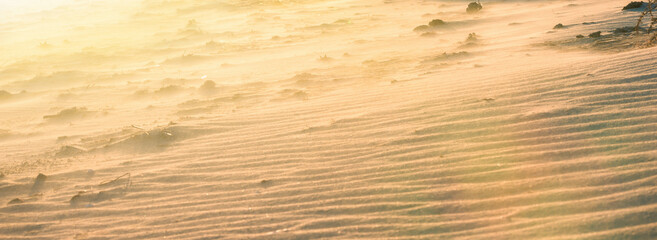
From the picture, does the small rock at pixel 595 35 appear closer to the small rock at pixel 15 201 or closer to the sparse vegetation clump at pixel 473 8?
the sparse vegetation clump at pixel 473 8

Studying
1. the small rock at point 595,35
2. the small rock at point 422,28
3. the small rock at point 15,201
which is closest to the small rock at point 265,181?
the small rock at point 15,201

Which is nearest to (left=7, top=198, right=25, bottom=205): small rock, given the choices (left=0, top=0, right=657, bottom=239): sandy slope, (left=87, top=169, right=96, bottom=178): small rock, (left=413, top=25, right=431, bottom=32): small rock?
(left=0, top=0, right=657, bottom=239): sandy slope

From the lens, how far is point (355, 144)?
4785 mm

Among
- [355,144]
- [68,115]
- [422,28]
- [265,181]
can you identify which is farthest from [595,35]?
[68,115]

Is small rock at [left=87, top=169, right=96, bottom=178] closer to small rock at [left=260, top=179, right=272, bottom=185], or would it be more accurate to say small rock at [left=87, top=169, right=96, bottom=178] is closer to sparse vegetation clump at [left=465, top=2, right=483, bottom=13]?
small rock at [left=260, top=179, right=272, bottom=185]

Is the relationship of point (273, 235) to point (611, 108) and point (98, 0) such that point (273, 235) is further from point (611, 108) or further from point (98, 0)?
point (98, 0)

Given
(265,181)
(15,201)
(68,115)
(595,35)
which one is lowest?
(68,115)

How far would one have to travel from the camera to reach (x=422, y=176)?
3936 millimetres

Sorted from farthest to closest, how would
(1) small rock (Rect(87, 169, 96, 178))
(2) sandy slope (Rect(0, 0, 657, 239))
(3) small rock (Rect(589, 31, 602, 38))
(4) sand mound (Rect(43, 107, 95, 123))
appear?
(3) small rock (Rect(589, 31, 602, 38)) < (4) sand mound (Rect(43, 107, 95, 123)) < (1) small rock (Rect(87, 169, 96, 178)) < (2) sandy slope (Rect(0, 0, 657, 239))

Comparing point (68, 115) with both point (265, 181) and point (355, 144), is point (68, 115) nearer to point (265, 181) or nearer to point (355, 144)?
point (265, 181)

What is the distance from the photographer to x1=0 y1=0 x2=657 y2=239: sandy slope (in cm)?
344

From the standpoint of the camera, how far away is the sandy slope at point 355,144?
135 inches

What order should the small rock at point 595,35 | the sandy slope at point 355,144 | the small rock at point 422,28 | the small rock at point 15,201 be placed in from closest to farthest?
the sandy slope at point 355,144 < the small rock at point 15,201 < the small rock at point 595,35 < the small rock at point 422,28

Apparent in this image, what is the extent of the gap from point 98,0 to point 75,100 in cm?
1818
